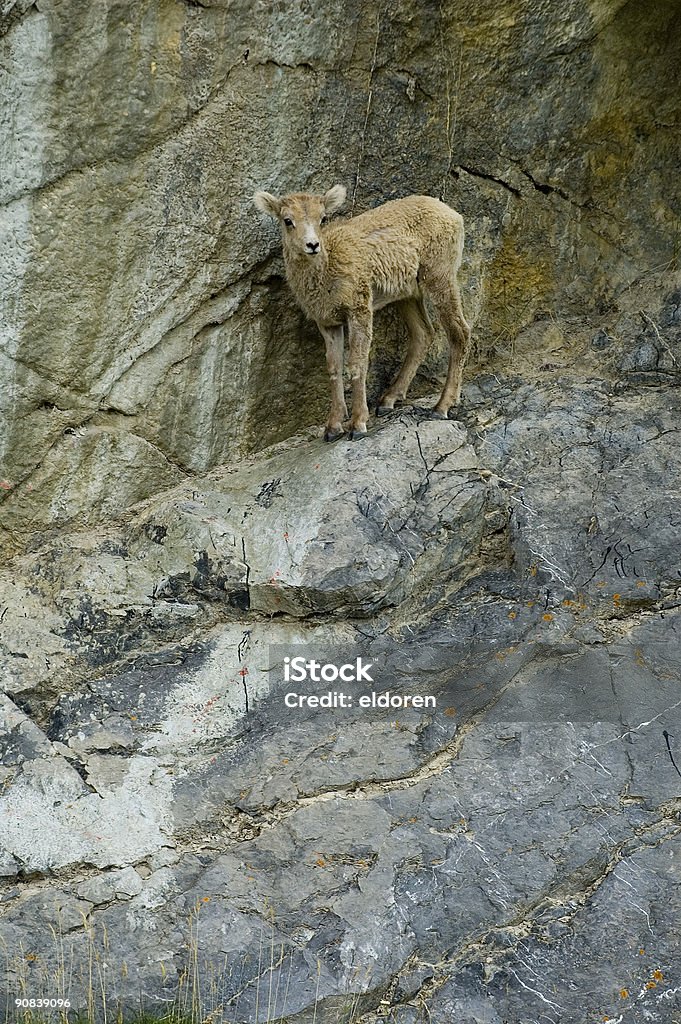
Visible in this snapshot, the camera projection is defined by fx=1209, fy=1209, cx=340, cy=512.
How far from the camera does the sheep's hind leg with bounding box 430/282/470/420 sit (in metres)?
10.0

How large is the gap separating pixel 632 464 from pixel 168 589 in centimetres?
384

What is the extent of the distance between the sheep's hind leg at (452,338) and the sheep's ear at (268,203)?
1.47 meters

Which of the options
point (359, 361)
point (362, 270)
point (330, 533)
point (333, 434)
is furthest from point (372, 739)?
point (362, 270)

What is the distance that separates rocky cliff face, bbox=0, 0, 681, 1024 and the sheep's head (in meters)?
0.45

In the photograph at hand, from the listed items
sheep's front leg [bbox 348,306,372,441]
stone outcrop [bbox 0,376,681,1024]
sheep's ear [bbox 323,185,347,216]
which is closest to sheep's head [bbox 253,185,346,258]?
sheep's ear [bbox 323,185,347,216]

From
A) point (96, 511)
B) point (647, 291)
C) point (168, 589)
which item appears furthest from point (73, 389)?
point (647, 291)

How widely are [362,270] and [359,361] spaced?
2.36 ft

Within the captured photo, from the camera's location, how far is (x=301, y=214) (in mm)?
9312

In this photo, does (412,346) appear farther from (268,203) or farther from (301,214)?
(268,203)

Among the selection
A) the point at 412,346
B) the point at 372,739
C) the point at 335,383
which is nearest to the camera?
the point at 372,739

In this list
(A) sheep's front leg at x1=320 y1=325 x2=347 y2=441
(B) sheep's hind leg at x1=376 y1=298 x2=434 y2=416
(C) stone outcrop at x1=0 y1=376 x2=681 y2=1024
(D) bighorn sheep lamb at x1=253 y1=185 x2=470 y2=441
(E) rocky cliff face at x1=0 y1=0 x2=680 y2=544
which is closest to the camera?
(C) stone outcrop at x1=0 y1=376 x2=681 y2=1024

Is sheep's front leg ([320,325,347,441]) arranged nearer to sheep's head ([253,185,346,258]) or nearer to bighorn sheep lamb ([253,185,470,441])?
bighorn sheep lamb ([253,185,470,441])

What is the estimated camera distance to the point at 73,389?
9578 millimetres

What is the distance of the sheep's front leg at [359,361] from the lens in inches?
381
